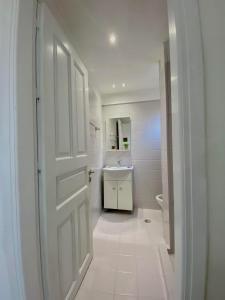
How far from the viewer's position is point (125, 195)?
9.02 feet

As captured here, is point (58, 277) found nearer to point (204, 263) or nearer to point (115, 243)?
point (204, 263)

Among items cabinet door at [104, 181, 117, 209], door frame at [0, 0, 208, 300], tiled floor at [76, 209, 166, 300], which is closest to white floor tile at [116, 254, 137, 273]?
tiled floor at [76, 209, 166, 300]

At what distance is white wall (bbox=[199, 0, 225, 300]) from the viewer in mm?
573

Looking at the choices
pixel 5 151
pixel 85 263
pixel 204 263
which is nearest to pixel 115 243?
pixel 85 263

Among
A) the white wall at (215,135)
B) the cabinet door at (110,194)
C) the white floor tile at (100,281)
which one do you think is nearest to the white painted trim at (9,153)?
the white wall at (215,135)

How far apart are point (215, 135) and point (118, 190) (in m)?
2.34

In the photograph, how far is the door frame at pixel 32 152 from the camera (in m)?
0.57

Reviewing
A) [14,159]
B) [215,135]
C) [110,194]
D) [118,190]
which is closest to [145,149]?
[118,190]

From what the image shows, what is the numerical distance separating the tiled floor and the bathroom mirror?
4.47ft

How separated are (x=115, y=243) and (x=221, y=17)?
2174 mm

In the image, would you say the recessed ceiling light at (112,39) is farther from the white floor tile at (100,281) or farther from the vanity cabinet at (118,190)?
the white floor tile at (100,281)

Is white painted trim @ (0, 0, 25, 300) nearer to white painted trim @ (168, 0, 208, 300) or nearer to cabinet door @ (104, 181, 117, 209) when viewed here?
white painted trim @ (168, 0, 208, 300)

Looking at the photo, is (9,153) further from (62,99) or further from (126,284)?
(126,284)

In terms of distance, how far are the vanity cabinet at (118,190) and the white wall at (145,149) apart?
0.32 meters
